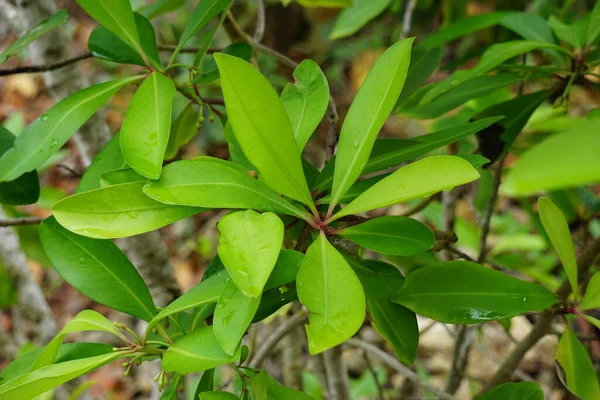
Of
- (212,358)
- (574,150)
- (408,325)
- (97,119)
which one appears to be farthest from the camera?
(97,119)

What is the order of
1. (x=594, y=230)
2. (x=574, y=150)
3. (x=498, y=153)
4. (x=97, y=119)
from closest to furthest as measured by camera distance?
(x=574, y=150) < (x=498, y=153) < (x=97, y=119) < (x=594, y=230)

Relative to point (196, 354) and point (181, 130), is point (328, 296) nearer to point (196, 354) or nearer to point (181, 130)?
point (196, 354)

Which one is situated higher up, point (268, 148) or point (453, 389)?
point (268, 148)

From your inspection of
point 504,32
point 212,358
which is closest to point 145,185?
point 212,358

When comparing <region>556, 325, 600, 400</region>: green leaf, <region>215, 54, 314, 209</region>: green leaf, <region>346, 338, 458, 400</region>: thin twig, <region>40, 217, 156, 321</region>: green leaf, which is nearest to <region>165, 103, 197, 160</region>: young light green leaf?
<region>40, 217, 156, 321</region>: green leaf

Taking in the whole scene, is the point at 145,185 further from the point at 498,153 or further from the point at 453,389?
the point at 453,389

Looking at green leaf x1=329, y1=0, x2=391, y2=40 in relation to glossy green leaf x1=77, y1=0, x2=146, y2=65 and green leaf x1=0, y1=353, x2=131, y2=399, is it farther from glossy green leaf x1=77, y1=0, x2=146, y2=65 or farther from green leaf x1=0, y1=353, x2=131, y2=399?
green leaf x1=0, y1=353, x2=131, y2=399

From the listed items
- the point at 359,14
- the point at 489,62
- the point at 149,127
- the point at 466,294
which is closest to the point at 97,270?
the point at 149,127
